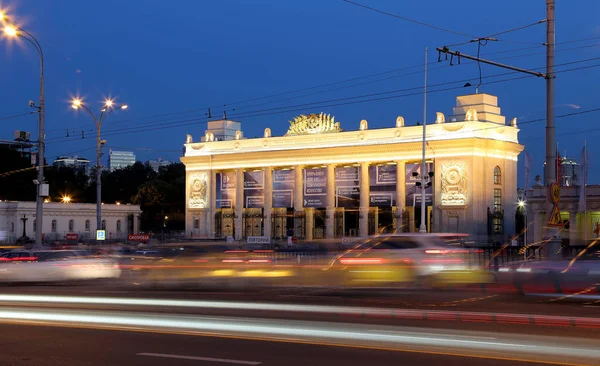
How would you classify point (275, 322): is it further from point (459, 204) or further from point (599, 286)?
point (459, 204)

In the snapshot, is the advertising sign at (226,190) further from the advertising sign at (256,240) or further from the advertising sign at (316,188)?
the advertising sign at (256,240)

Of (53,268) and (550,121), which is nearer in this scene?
(550,121)

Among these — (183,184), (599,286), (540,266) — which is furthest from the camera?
(183,184)

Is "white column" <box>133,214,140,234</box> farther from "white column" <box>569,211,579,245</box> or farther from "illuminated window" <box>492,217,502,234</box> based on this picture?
"white column" <box>569,211,579,245</box>

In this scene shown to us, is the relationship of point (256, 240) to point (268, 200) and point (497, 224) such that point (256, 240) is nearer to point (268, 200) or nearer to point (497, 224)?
point (497, 224)

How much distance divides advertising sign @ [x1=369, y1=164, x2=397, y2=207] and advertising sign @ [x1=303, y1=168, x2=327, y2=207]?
17.8 feet

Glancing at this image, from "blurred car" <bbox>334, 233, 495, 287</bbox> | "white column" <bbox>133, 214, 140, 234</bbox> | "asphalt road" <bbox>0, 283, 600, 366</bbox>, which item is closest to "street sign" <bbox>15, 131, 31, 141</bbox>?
"asphalt road" <bbox>0, 283, 600, 366</bbox>

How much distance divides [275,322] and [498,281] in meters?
12.8

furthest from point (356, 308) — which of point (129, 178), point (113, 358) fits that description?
point (129, 178)

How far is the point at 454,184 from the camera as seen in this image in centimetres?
7388

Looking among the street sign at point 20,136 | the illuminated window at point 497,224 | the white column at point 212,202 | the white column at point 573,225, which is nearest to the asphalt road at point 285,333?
the street sign at point 20,136

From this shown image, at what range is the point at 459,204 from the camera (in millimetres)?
73188

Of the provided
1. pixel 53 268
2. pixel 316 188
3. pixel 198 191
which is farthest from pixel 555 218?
pixel 198 191

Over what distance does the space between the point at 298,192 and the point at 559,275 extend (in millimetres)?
64016
